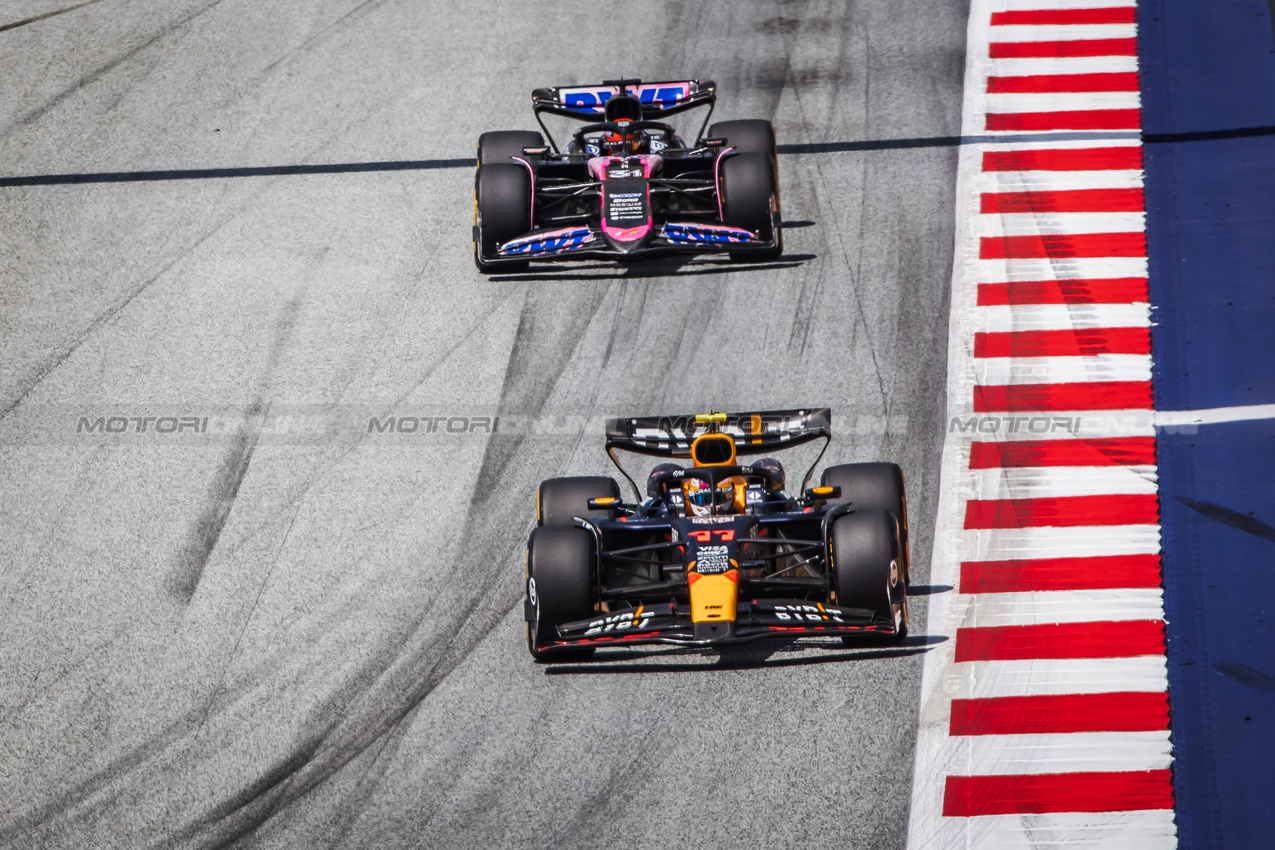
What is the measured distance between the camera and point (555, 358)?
39.5 ft

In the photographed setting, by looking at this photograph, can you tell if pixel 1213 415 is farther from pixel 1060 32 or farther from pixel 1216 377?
pixel 1060 32

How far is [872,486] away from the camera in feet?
30.2

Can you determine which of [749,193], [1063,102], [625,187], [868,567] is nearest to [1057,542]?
[868,567]

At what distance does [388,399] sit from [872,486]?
13.9 ft

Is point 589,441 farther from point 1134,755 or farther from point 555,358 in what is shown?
point 1134,755

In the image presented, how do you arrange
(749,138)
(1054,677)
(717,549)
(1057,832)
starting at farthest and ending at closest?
(749,138)
(1054,677)
(717,549)
(1057,832)

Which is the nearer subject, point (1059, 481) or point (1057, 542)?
point (1057, 542)

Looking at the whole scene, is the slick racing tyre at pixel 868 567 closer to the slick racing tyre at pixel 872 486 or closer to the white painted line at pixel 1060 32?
the slick racing tyre at pixel 872 486

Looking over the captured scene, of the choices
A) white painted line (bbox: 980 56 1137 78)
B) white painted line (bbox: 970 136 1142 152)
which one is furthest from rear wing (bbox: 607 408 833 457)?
white painted line (bbox: 980 56 1137 78)

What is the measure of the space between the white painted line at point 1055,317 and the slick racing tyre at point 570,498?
4.10 m

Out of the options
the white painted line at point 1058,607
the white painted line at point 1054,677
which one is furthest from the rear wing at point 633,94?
the white painted line at point 1054,677

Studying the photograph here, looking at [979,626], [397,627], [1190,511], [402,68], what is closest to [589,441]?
[397,627]

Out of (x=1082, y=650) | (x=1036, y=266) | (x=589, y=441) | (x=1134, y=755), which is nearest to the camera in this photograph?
(x=1134, y=755)

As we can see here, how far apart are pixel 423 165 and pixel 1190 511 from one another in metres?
8.12
